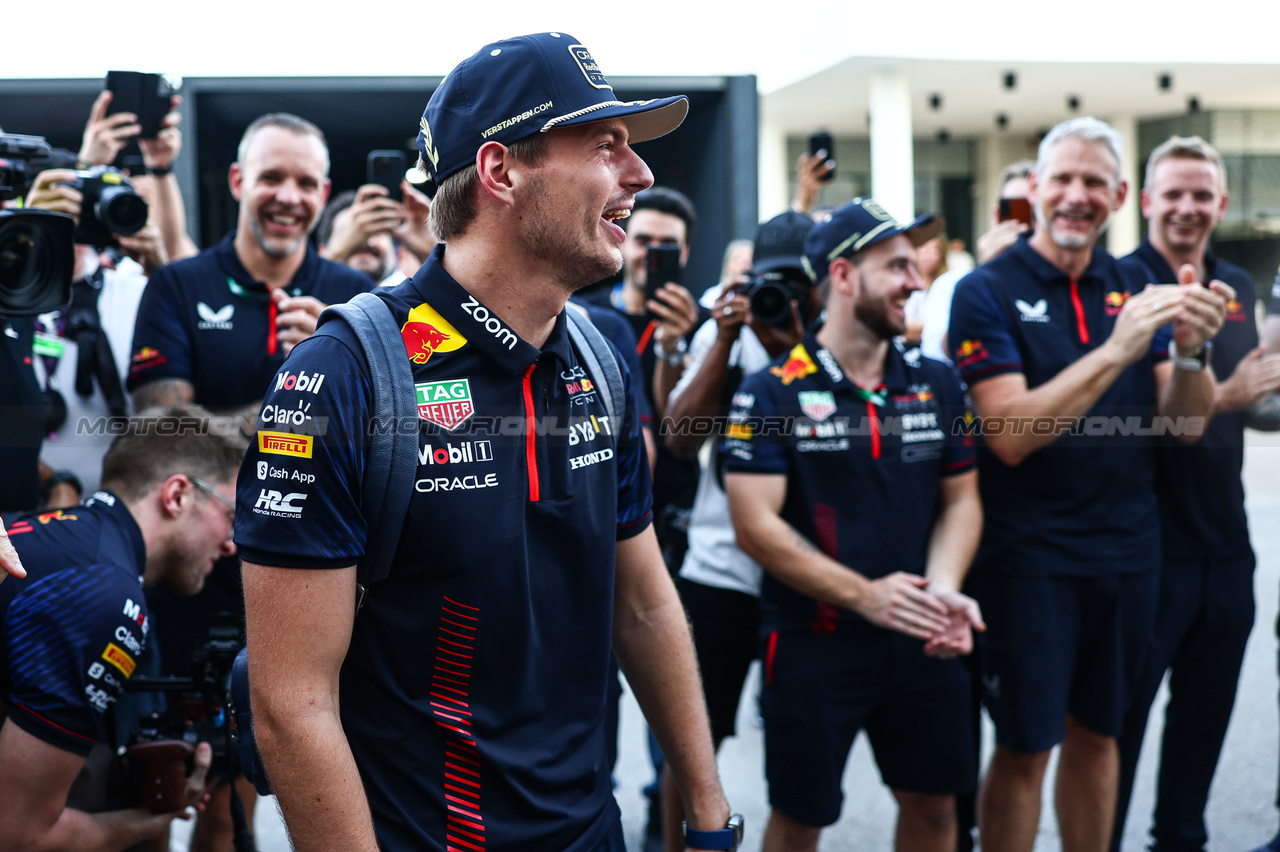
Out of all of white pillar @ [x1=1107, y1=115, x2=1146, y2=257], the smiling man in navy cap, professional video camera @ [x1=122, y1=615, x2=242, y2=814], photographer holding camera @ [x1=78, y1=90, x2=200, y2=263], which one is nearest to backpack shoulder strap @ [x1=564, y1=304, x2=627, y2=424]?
the smiling man in navy cap

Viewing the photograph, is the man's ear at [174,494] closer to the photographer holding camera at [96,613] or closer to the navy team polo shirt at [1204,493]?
the photographer holding camera at [96,613]

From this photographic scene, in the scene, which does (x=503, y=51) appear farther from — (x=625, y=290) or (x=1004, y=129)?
(x=1004, y=129)

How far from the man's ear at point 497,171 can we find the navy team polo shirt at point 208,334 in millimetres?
1853

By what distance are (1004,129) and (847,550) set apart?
18.6m

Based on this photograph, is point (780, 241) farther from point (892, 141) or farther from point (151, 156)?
point (892, 141)

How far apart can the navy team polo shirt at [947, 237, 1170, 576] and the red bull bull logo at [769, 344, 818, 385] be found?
0.55 m

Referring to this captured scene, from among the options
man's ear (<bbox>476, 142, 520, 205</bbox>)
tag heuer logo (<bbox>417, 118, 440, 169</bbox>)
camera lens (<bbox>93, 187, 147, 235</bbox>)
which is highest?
camera lens (<bbox>93, 187, 147, 235</bbox>)

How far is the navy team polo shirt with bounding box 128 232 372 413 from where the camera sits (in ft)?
10.6

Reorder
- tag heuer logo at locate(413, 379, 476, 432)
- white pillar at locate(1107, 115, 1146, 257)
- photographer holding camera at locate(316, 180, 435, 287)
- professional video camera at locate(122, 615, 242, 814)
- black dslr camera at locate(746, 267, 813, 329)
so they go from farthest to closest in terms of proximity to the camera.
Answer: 1. white pillar at locate(1107, 115, 1146, 257)
2. photographer holding camera at locate(316, 180, 435, 287)
3. black dslr camera at locate(746, 267, 813, 329)
4. professional video camera at locate(122, 615, 242, 814)
5. tag heuer logo at locate(413, 379, 476, 432)

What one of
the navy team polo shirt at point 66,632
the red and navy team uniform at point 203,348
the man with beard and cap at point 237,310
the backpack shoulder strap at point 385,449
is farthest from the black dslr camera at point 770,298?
the backpack shoulder strap at point 385,449

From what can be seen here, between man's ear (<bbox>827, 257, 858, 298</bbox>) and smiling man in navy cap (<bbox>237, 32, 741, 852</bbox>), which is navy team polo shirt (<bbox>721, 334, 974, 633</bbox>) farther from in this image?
smiling man in navy cap (<bbox>237, 32, 741, 852</bbox>)

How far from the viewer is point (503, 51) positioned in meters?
1.65

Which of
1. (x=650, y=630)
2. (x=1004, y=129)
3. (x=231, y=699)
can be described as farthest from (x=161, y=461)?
(x=1004, y=129)

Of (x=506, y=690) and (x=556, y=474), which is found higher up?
(x=556, y=474)
